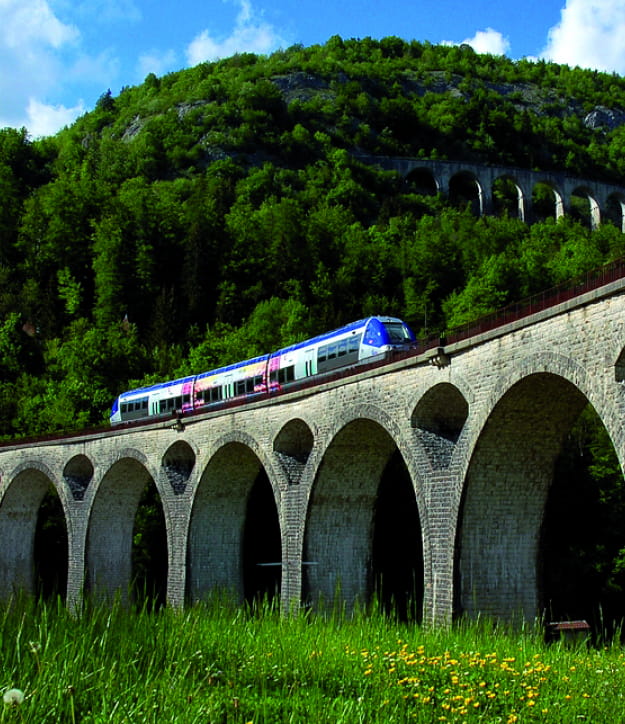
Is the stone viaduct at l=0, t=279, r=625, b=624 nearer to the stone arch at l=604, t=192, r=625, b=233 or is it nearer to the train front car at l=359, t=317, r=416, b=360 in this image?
the train front car at l=359, t=317, r=416, b=360

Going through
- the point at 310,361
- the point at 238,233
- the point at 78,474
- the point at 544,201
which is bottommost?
the point at 78,474

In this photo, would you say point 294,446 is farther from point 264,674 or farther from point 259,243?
point 259,243

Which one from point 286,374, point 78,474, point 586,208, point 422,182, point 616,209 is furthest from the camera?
point 586,208

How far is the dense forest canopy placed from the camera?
69875 mm

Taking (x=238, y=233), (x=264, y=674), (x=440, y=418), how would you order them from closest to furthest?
1. (x=264, y=674)
2. (x=440, y=418)
3. (x=238, y=233)

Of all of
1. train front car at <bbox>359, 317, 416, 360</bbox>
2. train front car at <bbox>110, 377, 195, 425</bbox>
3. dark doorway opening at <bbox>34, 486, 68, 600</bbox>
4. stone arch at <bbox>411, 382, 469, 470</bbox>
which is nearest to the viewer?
stone arch at <bbox>411, 382, 469, 470</bbox>

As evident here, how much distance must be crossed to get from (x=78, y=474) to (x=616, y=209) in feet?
280

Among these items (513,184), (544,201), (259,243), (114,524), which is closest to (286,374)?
(114,524)

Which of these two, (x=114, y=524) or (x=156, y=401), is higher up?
(x=156, y=401)

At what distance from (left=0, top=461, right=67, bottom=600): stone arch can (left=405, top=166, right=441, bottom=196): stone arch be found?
66.1m

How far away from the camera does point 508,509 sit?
2445 centimetres

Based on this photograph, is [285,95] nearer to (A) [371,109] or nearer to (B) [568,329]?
(A) [371,109]

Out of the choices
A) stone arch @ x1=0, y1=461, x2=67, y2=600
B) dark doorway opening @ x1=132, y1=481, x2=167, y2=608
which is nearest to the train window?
dark doorway opening @ x1=132, y1=481, x2=167, y2=608

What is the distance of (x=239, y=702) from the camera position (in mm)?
10195
